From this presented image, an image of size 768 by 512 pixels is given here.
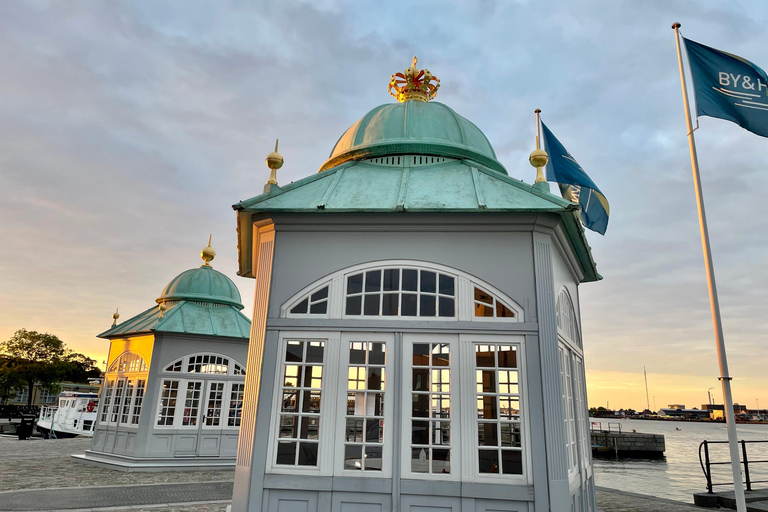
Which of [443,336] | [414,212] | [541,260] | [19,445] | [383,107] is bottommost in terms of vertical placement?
[19,445]

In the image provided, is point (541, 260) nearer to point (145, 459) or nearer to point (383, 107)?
point (383, 107)

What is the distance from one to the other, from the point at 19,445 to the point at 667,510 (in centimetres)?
2453

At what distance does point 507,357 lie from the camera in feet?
21.3

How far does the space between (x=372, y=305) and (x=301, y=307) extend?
1.02 metres

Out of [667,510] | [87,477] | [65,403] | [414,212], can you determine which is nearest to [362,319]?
[414,212]

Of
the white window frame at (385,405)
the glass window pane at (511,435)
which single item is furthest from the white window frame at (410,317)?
the glass window pane at (511,435)

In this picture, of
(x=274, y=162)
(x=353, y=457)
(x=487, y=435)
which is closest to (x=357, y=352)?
(x=353, y=457)

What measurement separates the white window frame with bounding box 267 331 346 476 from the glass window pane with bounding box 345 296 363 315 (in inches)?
13.9

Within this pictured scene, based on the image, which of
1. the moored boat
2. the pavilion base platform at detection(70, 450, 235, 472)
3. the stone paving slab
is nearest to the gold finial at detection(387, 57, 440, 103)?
the stone paving slab

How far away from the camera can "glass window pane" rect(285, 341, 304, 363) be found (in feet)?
22.3

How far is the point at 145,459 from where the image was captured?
14.5 m

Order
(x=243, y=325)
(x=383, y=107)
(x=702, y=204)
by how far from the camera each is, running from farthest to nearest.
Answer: (x=243, y=325) < (x=383, y=107) < (x=702, y=204)

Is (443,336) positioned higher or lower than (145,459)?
higher

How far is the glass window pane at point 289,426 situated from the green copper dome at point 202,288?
11887 mm
